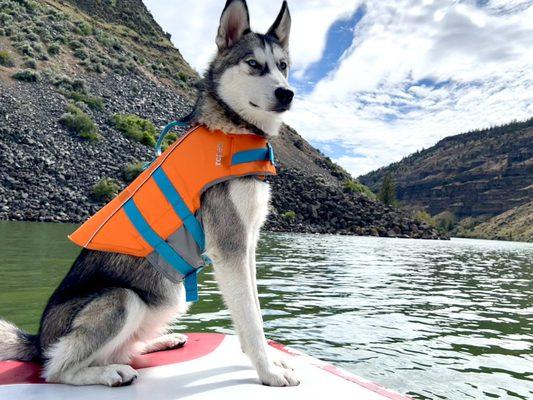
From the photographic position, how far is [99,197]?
107ft

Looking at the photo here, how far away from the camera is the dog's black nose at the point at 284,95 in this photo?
3.81m

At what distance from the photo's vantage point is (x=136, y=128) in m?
44.0

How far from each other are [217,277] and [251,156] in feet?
3.25

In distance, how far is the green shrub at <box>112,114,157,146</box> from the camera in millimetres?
42938

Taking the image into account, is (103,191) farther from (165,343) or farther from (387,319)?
(165,343)

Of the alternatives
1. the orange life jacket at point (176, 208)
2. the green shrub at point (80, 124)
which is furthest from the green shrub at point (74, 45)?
the orange life jacket at point (176, 208)

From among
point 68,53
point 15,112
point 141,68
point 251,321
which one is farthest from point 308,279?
point 141,68

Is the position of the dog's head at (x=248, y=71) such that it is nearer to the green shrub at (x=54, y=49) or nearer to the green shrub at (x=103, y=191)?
the green shrub at (x=103, y=191)

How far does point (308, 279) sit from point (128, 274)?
10.7 metres

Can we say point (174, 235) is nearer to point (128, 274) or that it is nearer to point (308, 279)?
point (128, 274)

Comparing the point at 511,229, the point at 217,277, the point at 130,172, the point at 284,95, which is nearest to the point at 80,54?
the point at 130,172

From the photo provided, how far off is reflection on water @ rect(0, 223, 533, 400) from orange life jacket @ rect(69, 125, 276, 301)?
324cm

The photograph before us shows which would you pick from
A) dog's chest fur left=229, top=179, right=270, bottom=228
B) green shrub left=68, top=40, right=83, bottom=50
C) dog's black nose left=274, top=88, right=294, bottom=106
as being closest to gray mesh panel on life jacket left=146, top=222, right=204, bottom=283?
dog's chest fur left=229, top=179, right=270, bottom=228

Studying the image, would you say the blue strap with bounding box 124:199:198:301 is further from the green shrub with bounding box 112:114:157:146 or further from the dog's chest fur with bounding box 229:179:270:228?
the green shrub with bounding box 112:114:157:146
